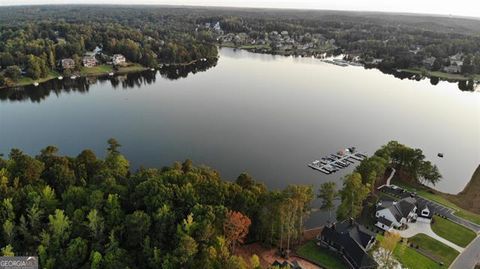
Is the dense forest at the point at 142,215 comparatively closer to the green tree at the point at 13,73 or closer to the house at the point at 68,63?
the green tree at the point at 13,73

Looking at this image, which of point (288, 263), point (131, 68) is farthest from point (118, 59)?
point (288, 263)

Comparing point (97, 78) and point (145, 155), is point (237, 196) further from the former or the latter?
point (97, 78)

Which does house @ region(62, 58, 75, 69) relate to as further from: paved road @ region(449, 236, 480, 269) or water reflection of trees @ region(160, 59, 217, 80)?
paved road @ region(449, 236, 480, 269)

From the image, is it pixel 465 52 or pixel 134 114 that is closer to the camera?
pixel 134 114

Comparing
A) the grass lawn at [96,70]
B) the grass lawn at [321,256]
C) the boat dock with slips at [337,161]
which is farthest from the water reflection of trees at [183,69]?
the grass lawn at [321,256]

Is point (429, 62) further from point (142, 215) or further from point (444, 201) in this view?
point (142, 215)

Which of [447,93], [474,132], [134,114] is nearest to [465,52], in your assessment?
[447,93]
